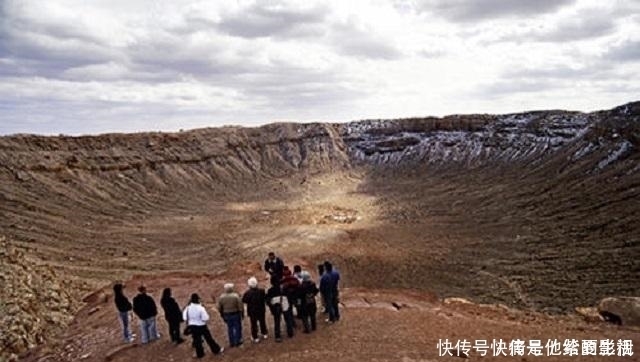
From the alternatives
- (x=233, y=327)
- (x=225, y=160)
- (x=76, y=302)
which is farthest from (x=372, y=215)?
(x=233, y=327)

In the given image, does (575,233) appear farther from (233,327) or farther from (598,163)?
(233,327)

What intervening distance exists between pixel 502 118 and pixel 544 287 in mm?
56051

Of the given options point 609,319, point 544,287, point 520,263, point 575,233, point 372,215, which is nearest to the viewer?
point 609,319

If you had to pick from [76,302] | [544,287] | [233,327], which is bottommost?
[544,287]

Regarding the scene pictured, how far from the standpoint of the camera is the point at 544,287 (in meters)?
27.0

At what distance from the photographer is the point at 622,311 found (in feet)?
49.0

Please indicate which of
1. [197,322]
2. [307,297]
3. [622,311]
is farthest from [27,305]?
[622,311]

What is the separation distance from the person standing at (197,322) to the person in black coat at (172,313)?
31 centimetres

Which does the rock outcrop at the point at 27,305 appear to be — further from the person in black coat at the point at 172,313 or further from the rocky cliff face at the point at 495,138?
the rocky cliff face at the point at 495,138

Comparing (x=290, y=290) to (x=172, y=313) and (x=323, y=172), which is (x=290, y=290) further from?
(x=323, y=172)

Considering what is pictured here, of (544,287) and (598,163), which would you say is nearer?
(544,287)

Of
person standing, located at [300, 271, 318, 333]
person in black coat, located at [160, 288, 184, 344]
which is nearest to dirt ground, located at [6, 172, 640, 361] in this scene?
person in black coat, located at [160, 288, 184, 344]

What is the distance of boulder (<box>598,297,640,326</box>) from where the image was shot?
14.5 meters

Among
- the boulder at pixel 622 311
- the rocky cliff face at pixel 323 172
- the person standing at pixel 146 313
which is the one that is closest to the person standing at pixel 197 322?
the person standing at pixel 146 313
